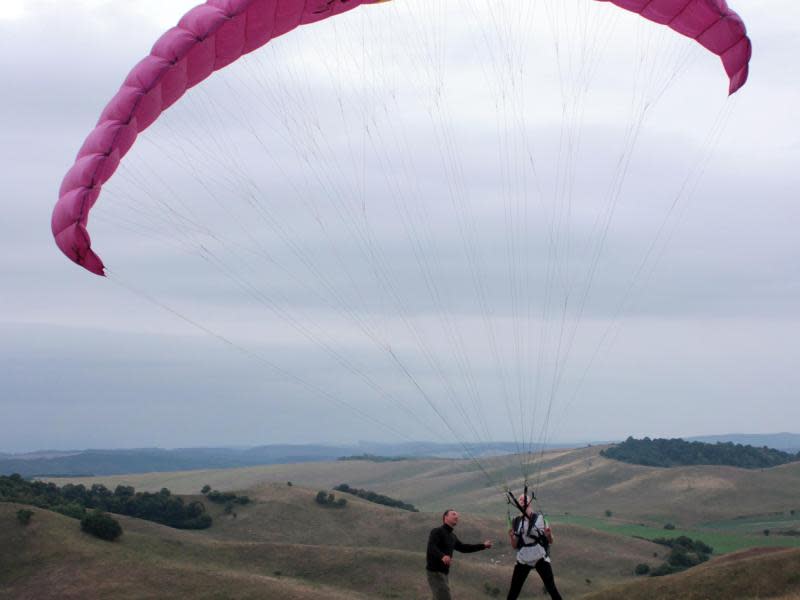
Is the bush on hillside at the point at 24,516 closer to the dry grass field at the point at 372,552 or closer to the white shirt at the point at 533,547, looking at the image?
the dry grass field at the point at 372,552

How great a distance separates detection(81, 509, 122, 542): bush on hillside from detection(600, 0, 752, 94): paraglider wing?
134 ft

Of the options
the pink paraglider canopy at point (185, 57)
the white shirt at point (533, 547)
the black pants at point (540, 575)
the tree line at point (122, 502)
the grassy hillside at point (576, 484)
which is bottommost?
the black pants at point (540, 575)

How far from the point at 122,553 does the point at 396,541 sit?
21219mm

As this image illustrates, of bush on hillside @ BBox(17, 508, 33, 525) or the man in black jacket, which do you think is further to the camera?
bush on hillside @ BBox(17, 508, 33, 525)

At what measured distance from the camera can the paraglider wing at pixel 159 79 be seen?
1855 cm

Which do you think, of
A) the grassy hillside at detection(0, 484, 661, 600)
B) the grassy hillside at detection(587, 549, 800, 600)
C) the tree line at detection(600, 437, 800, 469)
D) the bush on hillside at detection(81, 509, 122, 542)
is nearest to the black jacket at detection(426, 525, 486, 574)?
the grassy hillside at detection(587, 549, 800, 600)

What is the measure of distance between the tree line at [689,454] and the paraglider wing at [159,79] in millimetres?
141291

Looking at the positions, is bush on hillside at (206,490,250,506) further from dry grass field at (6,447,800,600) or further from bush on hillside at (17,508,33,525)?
bush on hillside at (17,508,33,525)

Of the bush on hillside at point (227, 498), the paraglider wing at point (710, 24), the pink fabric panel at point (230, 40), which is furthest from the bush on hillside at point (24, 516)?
the paraglider wing at point (710, 24)

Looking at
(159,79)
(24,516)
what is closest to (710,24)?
(159,79)

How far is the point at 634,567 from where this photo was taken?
190 feet

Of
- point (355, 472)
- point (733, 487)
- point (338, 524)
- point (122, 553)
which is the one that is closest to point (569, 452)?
point (355, 472)

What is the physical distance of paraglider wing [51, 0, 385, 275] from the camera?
1855 centimetres

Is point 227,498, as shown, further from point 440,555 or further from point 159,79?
point 440,555
